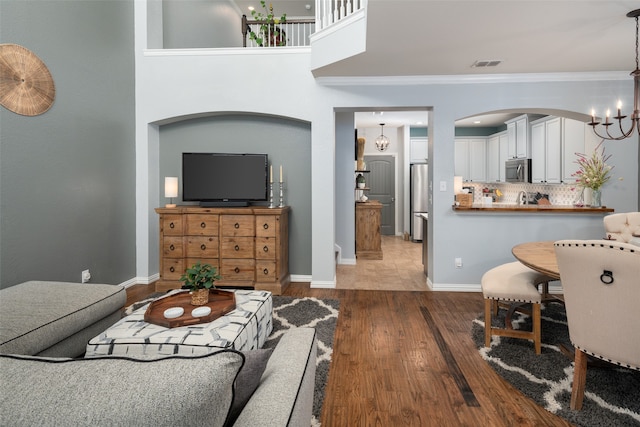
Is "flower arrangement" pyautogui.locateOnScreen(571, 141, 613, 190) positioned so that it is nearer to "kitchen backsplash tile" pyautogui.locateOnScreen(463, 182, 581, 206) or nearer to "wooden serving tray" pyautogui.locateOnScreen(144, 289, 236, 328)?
"kitchen backsplash tile" pyautogui.locateOnScreen(463, 182, 581, 206)

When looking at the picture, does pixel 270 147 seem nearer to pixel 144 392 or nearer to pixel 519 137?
pixel 144 392

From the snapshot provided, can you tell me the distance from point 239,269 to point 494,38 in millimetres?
3407

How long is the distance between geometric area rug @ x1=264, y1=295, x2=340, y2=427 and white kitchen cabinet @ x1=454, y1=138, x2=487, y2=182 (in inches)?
240

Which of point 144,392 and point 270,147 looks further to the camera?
point 270,147

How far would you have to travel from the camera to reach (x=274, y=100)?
14.2 ft

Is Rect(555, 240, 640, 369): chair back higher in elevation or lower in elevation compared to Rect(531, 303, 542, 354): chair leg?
higher

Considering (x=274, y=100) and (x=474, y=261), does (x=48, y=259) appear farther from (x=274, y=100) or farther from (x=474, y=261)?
(x=474, y=261)

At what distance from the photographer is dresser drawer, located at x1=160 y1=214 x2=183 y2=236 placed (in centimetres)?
423

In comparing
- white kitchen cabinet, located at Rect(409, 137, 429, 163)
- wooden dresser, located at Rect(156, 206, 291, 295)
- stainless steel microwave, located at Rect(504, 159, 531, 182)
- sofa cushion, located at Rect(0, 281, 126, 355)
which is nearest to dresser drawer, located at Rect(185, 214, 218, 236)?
wooden dresser, located at Rect(156, 206, 291, 295)

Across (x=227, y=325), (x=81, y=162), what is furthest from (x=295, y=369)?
(x=81, y=162)

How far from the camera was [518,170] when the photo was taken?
674 centimetres

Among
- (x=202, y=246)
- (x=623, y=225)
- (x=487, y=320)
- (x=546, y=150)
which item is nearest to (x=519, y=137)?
(x=546, y=150)

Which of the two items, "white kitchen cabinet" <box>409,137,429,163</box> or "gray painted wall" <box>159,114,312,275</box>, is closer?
"gray painted wall" <box>159,114,312,275</box>

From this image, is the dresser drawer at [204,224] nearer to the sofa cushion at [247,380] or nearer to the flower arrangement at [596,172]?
the sofa cushion at [247,380]
